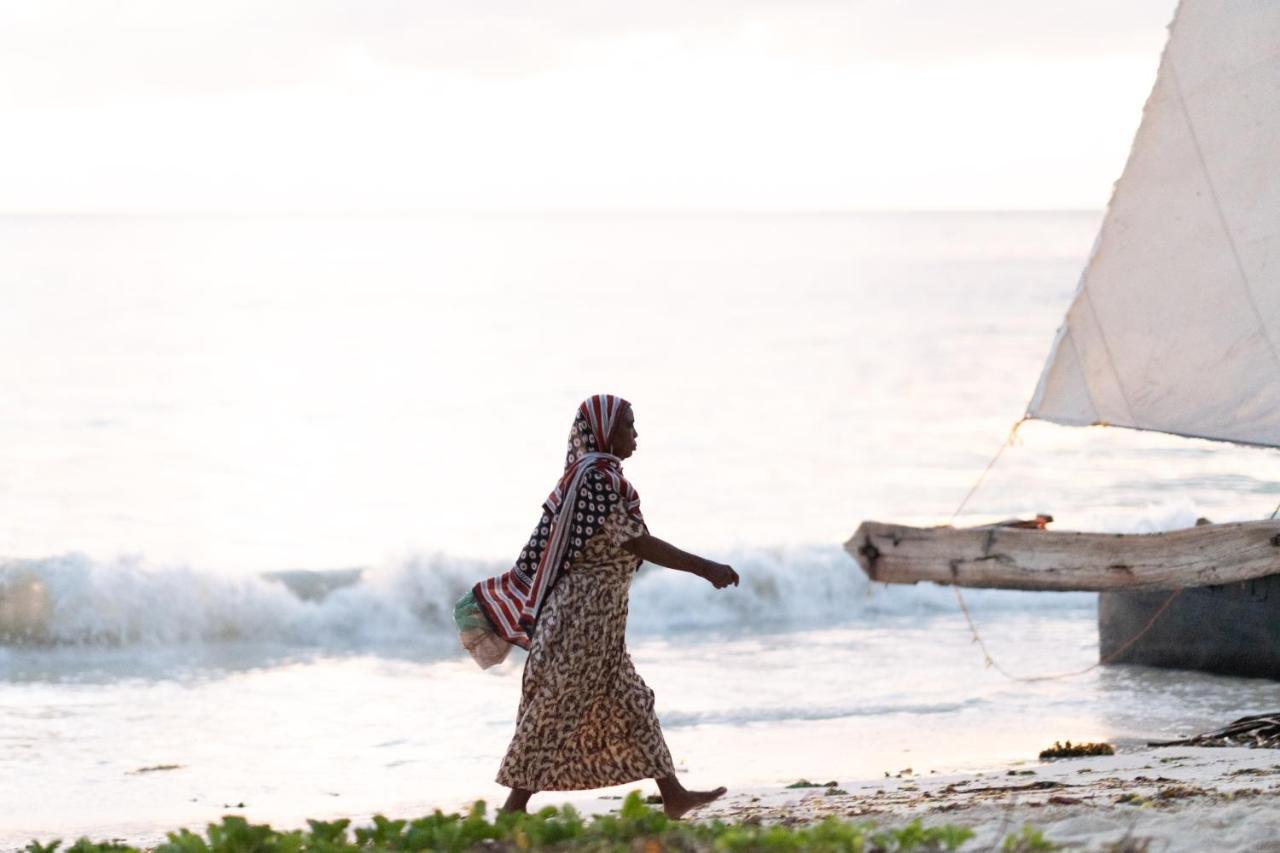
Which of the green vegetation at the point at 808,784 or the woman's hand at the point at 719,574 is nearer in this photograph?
the woman's hand at the point at 719,574

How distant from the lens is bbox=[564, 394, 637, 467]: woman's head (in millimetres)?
5676

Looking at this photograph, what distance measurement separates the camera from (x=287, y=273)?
7506 cm

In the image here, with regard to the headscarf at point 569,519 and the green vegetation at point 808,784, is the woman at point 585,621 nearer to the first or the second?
the headscarf at point 569,519

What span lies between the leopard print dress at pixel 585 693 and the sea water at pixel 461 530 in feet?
7.03

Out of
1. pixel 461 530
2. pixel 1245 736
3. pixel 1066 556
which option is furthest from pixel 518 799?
pixel 461 530

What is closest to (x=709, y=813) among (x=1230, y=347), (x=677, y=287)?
(x=1230, y=347)

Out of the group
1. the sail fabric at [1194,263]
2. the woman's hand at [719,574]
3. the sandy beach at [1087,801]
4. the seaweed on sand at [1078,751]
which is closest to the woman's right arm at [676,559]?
the woman's hand at [719,574]

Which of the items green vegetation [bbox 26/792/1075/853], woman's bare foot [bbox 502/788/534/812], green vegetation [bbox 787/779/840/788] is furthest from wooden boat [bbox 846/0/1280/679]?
green vegetation [bbox 26/792/1075/853]

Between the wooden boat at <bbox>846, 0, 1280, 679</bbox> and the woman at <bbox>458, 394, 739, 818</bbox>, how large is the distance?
359 cm

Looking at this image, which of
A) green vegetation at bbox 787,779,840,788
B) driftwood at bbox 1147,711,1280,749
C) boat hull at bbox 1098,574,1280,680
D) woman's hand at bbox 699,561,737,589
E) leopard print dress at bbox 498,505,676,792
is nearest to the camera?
woman's hand at bbox 699,561,737,589

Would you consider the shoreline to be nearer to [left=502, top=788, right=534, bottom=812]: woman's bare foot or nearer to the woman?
the woman

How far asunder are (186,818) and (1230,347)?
5838 millimetres

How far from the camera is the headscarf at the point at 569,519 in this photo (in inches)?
221

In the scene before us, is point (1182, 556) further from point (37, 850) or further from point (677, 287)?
point (677, 287)
